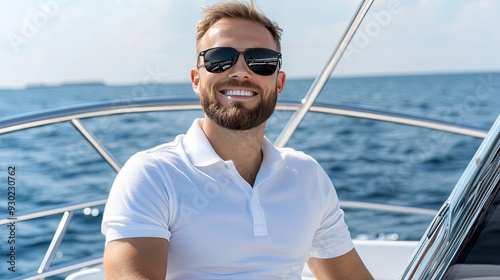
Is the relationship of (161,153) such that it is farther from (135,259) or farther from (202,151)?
(135,259)

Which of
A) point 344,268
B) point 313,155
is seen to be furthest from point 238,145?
point 313,155

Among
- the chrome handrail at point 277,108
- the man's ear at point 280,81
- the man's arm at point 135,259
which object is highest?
the man's ear at point 280,81

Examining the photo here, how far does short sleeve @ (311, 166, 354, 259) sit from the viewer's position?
4.26ft

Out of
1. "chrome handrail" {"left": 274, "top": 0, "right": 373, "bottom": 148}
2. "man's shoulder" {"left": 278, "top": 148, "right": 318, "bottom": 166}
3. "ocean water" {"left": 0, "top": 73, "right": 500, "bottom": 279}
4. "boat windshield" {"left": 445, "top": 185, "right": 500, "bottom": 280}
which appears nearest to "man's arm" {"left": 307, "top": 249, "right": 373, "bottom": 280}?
"man's shoulder" {"left": 278, "top": 148, "right": 318, "bottom": 166}

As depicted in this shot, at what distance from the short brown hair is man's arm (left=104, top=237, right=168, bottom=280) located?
0.43m

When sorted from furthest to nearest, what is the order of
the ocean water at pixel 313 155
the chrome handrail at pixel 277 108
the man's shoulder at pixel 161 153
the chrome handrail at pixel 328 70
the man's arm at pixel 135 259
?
the ocean water at pixel 313 155 → the chrome handrail at pixel 277 108 → the chrome handrail at pixel 328 70 → the man's shoulder at pixel 161 153 → the man's arm at pixel 135 259

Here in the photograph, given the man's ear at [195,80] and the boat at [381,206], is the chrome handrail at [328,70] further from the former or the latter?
the man's ear at [195,80]

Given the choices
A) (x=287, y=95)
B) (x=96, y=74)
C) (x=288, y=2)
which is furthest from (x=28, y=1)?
(x=287, y=95)

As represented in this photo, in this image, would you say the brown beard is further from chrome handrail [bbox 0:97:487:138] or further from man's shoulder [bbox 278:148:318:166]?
chrome handrail [bbox 0:97:487:138]

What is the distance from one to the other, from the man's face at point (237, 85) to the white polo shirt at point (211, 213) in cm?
6

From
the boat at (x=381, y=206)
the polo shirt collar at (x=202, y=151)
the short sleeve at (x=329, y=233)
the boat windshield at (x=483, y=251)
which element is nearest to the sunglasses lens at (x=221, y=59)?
the polo shirt collar at (x=202, y=151)

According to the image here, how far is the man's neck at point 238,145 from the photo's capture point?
124 centimetres

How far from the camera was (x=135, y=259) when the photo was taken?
3.42 feet

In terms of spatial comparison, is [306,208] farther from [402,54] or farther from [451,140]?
[402,54]
